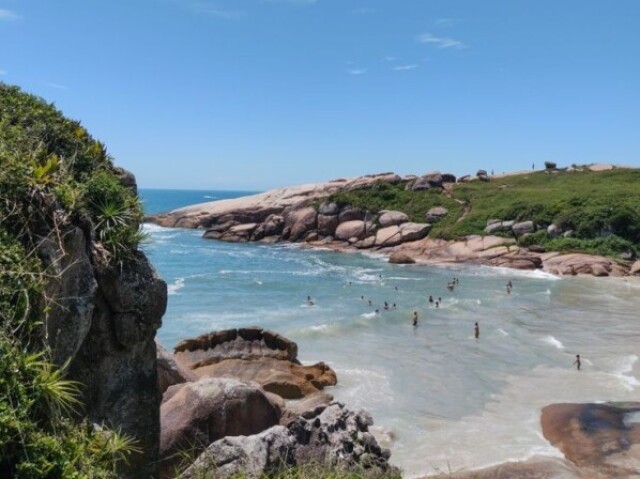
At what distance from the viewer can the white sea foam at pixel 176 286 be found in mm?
47094

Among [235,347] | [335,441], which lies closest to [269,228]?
[235,347]

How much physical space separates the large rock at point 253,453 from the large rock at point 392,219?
64946 millimetres

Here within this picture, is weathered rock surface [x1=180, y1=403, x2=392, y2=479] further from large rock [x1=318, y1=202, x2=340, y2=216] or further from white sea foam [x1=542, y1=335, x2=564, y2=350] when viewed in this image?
large rock [x1=318, y1=202, x2=340, y2=216]

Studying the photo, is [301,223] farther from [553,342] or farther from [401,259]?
[553,342]

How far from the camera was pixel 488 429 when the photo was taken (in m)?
19.7

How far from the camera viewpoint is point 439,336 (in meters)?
33.4

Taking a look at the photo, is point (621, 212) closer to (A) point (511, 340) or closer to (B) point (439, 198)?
(B) point (439, 198)

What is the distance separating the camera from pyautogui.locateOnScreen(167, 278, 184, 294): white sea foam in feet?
155

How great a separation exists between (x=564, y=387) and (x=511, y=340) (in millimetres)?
8108

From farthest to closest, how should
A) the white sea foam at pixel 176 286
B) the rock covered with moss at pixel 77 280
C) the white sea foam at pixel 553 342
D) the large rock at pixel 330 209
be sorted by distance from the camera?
the large rock at pixel 330 209
the white sea foam at pixel 176 286
the white sea foam at pixel 553 342
the rock covered with moss at pixel 77 280

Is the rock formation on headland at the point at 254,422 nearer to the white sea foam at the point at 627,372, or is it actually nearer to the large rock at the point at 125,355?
the large rock at the point at 125,355

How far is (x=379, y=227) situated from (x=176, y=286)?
3186 cm

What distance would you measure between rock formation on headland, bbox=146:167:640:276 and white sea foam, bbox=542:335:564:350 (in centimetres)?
2372

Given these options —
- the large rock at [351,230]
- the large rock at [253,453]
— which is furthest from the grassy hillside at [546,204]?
the large rock at [253,453]
